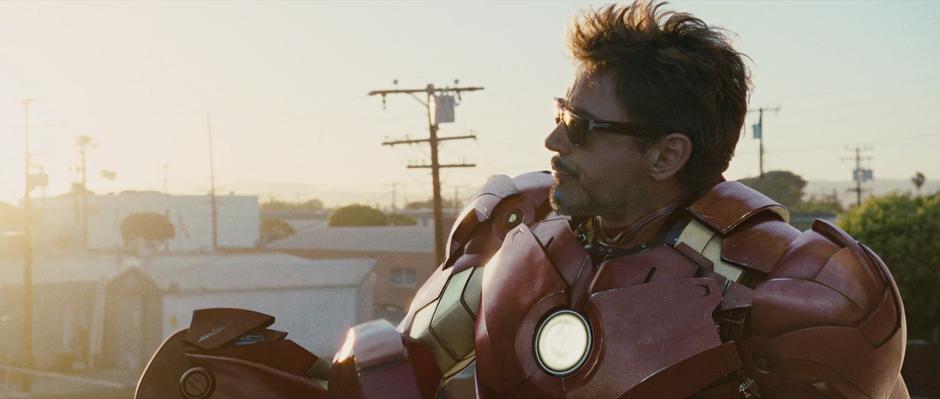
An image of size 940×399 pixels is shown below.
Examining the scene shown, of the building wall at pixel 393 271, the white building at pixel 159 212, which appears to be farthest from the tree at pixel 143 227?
the building wall at pixel 393 271

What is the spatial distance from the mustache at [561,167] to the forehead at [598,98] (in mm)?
174

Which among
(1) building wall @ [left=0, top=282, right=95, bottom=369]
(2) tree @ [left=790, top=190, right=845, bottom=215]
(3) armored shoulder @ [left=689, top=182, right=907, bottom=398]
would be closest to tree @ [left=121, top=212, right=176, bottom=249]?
(1) building wall @ [left=0, top=282, right=95, bottom=369]

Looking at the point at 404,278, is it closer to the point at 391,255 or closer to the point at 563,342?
the point at 391,255

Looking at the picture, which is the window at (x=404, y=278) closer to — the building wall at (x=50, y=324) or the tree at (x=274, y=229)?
the building wall at (x=50, y=324)

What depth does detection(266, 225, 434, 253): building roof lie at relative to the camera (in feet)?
168

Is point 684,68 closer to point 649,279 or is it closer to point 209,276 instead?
point 649,279

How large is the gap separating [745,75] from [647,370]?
925 millimetres

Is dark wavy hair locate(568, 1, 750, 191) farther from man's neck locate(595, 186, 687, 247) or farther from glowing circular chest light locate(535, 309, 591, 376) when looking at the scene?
glowing circular chest light locate(535, 309, 591, 376)

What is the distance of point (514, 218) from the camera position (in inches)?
127

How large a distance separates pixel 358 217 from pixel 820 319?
67078mm

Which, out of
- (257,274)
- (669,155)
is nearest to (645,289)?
(669,155)

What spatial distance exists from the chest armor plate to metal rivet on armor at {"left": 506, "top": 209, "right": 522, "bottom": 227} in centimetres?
29

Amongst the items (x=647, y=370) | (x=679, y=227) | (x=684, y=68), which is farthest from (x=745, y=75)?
(x=647, y=370)

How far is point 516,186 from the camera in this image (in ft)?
10.8
